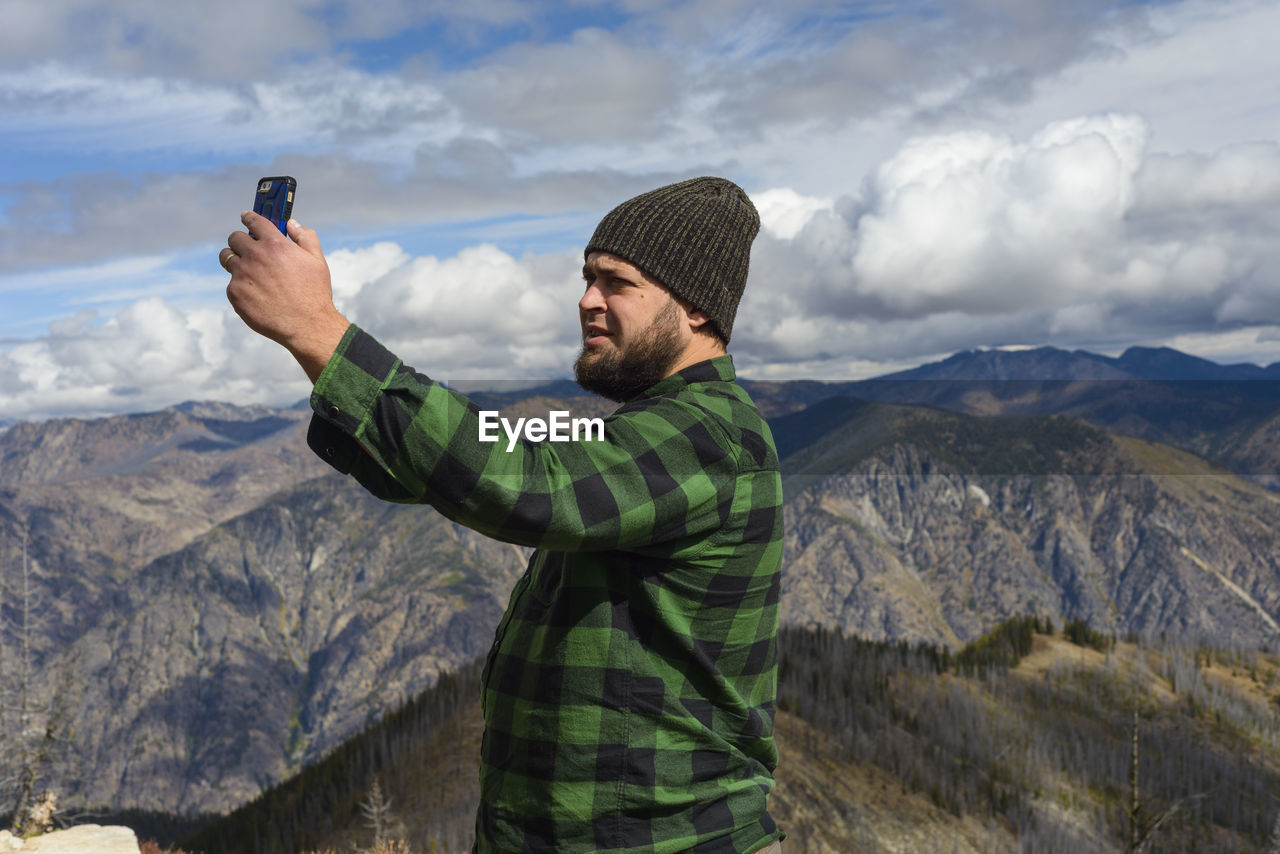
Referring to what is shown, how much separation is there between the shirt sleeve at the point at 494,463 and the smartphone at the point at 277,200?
526 mm

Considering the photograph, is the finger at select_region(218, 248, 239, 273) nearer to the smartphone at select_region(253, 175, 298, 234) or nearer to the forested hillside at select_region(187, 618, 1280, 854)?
the smartphone at select_region(253, 175, 298, 234)

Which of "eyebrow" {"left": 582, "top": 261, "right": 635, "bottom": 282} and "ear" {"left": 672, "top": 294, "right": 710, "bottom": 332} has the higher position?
"eyebrow" {"left": 582, "top": 261, "right": 635, "bottom": 282}

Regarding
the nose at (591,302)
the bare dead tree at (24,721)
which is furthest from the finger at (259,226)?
the bare dead tree at (24,721)

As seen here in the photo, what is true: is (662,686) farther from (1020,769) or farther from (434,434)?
(1020,769)

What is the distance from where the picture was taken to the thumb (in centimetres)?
303

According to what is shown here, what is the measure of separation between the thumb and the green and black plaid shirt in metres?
0.37

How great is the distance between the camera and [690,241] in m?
3.98

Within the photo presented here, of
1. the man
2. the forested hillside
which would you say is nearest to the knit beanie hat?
the man

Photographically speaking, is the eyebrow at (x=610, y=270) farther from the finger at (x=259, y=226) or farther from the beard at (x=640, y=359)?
the finger at (x=259, y=226)

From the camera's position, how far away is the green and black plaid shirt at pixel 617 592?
9.09 ft

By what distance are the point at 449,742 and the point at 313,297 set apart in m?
80.2

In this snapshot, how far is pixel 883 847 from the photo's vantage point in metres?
81.6

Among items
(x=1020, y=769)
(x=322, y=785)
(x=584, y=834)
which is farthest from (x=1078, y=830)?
(x=584, y=834)

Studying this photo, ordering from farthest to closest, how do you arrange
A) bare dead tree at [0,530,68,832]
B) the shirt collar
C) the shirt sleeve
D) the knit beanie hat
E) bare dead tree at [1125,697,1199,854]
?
bare dead tree at [0,530,68,832] < bare dead tree at [1125,697,1199,854] < the knit beanie hat < the shirt collar < the shirt sleeve
